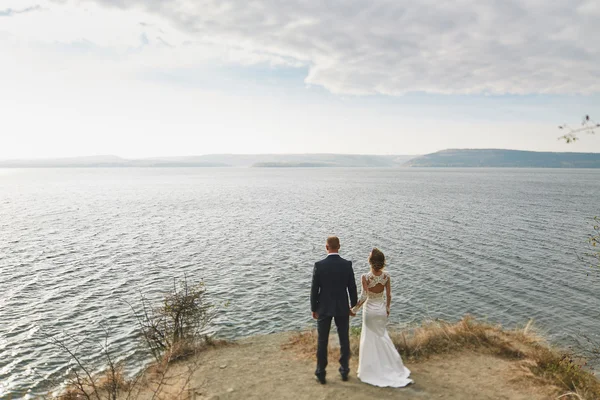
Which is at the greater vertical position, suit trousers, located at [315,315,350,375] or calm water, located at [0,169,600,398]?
suit trousers, located at [315,315,350,375]

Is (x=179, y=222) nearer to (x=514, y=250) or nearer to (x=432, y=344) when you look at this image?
(x=514, y=250)

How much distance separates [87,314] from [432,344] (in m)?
16.7

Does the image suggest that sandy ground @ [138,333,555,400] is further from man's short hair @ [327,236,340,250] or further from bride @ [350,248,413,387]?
man's short hair @ [327,236,340,250]

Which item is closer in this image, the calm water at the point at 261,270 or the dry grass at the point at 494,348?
the dry grass at the point at 494,348

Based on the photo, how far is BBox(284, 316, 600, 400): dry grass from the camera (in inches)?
397

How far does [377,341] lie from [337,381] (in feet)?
4.68

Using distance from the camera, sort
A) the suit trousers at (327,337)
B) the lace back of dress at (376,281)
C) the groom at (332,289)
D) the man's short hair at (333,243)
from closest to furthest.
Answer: the man's short hair at (333,243) → the groom at (332,289) → the suit trousers at (327,337) → the lace back of dress at (376,281)

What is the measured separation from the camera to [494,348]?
12477 mm

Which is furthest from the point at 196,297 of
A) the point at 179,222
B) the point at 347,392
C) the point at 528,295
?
the point at 179,222

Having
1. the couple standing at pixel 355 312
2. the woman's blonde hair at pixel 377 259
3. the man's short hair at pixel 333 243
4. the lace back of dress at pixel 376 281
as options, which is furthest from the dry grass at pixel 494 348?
the man's short hair at pixel 333 243

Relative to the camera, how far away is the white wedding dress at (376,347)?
9.88m

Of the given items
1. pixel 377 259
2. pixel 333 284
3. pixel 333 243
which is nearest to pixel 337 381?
pixel 333 284

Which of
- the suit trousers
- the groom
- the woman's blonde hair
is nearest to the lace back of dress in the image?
the woman's blonde hair

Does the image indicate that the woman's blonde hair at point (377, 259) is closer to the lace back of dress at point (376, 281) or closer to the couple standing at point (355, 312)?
the couple standing at point (355, 312)
